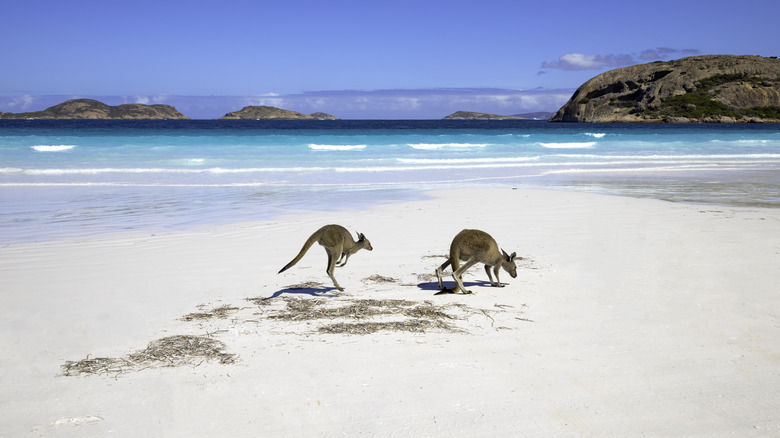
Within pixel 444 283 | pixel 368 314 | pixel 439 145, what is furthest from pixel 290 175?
pixel 439 145

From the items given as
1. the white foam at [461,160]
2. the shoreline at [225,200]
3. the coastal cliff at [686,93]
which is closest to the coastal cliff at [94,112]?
the coastal cliff at [686,93]

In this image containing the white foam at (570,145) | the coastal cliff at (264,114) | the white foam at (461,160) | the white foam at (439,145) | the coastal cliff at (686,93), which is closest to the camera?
the white foam at (461,160)

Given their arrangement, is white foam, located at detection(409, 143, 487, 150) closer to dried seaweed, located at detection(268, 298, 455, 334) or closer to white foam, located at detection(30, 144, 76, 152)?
white foam, located at detection(30, 144, 76, 152)

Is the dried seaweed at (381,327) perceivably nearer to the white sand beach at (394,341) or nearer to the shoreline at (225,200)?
the white sand beach at (394,341)

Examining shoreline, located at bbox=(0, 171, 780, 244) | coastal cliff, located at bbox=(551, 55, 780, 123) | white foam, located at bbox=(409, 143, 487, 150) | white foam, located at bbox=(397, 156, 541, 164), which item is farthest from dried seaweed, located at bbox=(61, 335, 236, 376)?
coastal cliff, located at bbox=(551, 55, 780, 123)

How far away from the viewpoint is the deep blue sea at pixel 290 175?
37.2ft

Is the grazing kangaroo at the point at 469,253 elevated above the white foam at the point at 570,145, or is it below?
below

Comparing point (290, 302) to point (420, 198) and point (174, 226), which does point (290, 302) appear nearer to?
point (174, 226)

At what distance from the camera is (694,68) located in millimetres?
103938

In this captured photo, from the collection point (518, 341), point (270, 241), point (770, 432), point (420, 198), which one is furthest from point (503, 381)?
point (420, 198)

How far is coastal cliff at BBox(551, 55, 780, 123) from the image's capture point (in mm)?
90062

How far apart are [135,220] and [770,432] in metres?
9.56

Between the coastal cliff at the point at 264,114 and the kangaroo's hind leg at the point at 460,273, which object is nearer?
the kangaroo's hind leg at the point at 460,273

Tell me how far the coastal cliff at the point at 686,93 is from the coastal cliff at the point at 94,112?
300 ft
